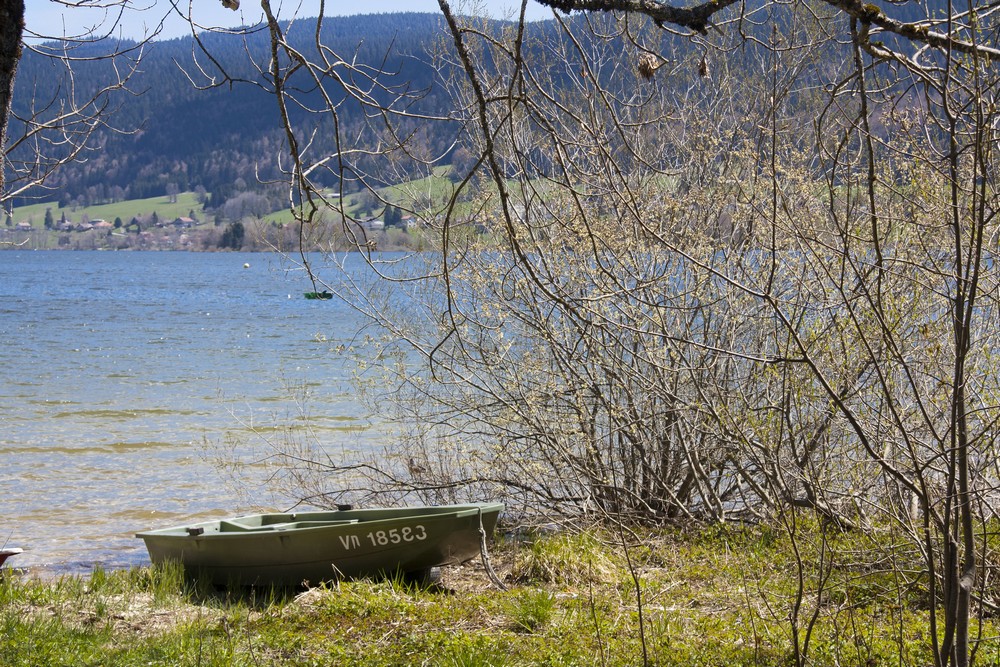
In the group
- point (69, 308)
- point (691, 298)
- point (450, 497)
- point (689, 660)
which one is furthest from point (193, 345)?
point (689, 660)

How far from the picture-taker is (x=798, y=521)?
7215 millimetres

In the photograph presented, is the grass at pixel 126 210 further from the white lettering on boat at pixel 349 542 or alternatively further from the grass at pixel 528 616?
the grass at pixel 528 616

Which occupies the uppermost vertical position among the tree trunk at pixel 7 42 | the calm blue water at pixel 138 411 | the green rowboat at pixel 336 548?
the tree trunk at pixel 7 42

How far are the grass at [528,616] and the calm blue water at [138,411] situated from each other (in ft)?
10.4

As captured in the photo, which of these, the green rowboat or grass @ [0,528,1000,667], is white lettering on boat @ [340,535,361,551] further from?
grass @ [0,528,1000,667]

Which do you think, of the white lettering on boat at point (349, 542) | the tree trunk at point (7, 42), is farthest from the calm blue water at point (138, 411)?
the tree trunk at point (7, 42)

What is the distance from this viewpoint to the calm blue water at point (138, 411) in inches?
437

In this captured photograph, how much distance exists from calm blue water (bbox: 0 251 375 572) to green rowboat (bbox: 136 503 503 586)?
2082mm

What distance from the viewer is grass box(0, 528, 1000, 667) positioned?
16.6ft

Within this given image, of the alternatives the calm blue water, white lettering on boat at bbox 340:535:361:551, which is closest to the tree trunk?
white lettering on boat at bbox 340:535:361:551

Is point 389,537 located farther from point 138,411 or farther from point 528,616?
point 138,411

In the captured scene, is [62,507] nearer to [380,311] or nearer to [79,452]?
[79,452]

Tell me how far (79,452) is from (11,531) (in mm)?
4100

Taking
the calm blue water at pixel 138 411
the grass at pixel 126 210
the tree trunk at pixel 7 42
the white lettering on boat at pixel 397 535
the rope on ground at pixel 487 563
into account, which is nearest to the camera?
the tree trunk at pixel 7 42
